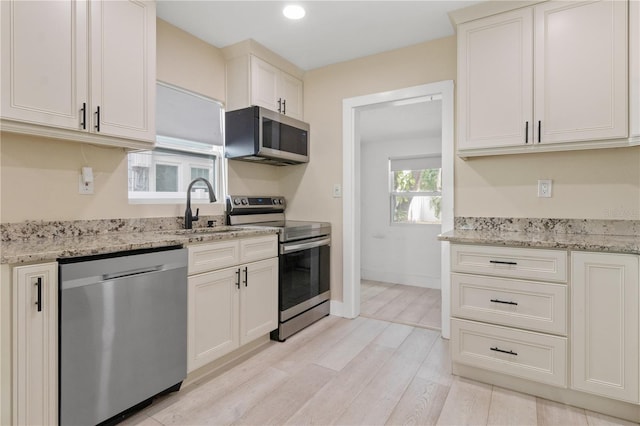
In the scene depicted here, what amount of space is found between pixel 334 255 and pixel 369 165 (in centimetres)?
221

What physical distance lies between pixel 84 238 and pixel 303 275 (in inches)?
62.3

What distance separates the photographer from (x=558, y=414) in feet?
5.59

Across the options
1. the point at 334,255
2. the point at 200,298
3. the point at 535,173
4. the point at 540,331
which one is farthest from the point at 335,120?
the point at 540,331

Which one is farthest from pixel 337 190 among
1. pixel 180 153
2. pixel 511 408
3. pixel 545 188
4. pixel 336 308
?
pixel 511 408

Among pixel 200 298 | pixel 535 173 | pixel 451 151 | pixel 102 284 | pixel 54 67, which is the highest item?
pixel 54 67

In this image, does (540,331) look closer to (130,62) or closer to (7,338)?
(7,338)

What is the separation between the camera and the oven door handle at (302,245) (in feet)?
8.63

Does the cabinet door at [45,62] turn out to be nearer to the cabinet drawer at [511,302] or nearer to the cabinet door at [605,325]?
the cabinet drawer at [511,302]

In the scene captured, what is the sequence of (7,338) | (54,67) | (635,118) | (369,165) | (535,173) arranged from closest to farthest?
1. (7,338)
2. (54,67)
3. (635,118)
4. (535,173)
5. (369,165)

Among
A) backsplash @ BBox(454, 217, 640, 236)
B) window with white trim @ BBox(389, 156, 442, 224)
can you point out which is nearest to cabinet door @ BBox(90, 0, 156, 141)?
backsplash @ BBox(454, 217, 640, 236)

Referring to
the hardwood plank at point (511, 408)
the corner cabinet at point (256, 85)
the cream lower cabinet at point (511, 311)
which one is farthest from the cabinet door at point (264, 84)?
the hardwood plank at point (511, 408)

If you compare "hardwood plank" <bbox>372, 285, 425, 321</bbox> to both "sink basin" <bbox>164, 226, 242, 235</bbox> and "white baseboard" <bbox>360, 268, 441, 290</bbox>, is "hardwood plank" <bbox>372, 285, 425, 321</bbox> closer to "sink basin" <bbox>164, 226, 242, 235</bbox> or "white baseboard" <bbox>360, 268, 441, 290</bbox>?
"white baseboard" <bbox>360, 268, 441, 290</bbox>

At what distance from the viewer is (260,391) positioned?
1904 mm

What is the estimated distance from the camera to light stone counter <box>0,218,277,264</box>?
1.35 m
